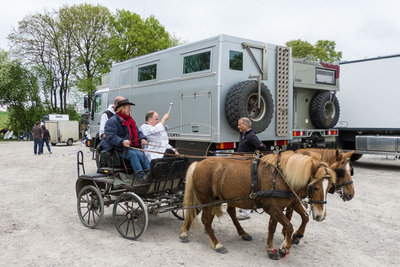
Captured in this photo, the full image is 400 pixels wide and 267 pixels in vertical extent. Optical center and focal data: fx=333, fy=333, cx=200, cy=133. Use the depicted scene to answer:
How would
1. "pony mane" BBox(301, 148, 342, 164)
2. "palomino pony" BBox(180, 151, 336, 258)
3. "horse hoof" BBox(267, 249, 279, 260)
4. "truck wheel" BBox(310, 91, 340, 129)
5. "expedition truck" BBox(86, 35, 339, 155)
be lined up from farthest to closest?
"truck wheel" BBox(310, 91, 340, 129) → "expedition truck" BBox(86, 35, 339, 155) → "pony mane" BBox(301, 148, 342, 164) → "horse hoof" BBox(267, 249, 279, 260) → "palomino pony" BBox(180, 151, 336, 258)

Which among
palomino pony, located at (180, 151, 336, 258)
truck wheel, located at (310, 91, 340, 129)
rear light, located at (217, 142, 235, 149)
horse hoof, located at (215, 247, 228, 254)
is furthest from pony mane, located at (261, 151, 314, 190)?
truck wheel, located at (310, 91, 340, 129)

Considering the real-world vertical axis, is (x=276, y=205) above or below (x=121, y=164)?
below

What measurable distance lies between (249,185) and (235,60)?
4272 mm

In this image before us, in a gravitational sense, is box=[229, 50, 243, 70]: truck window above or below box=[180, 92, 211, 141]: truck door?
above

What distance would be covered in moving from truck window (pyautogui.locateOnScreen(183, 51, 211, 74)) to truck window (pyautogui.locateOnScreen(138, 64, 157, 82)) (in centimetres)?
143

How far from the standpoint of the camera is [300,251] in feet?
14.3

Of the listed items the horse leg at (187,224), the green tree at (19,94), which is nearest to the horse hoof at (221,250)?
the horse leg at (187,224)

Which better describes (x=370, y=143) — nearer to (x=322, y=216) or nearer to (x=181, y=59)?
(x=181, y=59)

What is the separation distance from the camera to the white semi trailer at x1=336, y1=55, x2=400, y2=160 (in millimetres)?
11133

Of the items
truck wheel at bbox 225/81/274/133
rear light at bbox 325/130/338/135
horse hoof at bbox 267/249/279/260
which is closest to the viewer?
horse hoof at bbox 267/249/279/260

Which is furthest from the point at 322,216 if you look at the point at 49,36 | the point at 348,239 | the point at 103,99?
the point at 49,36

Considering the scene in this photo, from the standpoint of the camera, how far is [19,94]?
112 ft

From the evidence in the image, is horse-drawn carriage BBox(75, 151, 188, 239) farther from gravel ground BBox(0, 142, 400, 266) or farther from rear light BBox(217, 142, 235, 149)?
rear light BBox(217, 142, 235, 149)

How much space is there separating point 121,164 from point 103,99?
26.7ft
